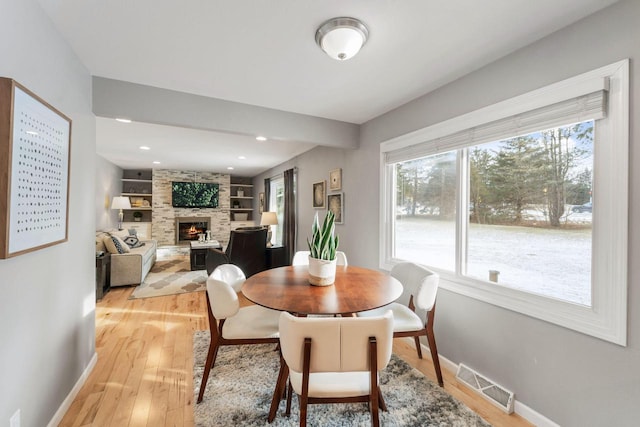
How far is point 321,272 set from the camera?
71.0 inches

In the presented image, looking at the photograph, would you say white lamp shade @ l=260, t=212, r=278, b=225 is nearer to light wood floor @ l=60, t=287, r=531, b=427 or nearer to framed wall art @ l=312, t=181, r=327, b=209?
framed wall art @ l=312, t=181, r=327, b=209

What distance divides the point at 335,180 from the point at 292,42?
2207mm

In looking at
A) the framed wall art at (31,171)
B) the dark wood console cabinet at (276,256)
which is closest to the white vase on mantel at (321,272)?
the framed wall art at (31,171)

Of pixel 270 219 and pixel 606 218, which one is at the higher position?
pixel 606 218

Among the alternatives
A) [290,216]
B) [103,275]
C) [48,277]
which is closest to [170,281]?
[103,275]

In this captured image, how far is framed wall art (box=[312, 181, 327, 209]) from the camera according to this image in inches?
161

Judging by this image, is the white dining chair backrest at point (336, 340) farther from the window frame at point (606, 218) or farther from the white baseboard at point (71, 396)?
the white baseboard at point (71, 396)

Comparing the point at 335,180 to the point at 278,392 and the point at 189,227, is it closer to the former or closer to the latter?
the point at 278,392

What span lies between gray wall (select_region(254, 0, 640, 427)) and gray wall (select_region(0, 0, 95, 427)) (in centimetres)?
250

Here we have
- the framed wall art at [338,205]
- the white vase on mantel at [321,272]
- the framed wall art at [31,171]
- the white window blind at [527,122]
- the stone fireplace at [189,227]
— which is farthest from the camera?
the stone fireplace at [189,227]

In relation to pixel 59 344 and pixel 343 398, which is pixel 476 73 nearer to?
pixel 343 398

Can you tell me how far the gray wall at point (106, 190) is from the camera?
17.8 ft

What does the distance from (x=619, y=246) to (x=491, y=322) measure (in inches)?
33.4

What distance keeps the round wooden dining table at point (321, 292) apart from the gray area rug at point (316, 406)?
2.34 ft
